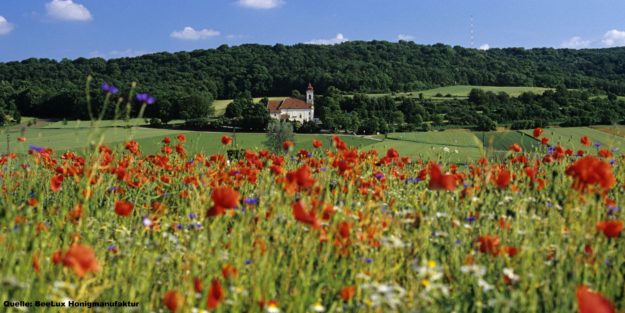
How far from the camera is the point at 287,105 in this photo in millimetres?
101812

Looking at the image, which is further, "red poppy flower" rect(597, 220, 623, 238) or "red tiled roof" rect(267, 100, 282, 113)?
"red tiled roof" rect(267, 100, 282, 113)

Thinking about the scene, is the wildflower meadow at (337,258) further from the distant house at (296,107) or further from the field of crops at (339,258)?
the distant house at (296,107)

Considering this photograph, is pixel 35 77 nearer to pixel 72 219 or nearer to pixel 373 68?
pixel 373 68

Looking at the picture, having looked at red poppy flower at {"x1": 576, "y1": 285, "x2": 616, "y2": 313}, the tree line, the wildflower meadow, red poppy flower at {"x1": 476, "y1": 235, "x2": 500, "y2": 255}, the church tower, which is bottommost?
the wildflower meadow

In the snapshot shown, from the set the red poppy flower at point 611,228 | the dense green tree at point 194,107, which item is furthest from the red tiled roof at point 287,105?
the red poppy flower at point 611,228

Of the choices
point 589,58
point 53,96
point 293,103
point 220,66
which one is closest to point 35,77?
point 53,96

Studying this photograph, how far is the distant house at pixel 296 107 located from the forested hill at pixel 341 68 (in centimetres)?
645

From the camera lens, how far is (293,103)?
103 metres

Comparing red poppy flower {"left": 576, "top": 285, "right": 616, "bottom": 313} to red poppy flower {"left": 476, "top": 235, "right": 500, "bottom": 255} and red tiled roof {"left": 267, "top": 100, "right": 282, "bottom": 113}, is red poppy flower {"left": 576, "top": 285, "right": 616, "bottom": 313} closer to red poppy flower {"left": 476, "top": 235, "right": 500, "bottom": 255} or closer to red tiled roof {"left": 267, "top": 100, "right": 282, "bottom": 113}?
red poppy flower {"left": 476, "top": 235, "right": 500, "bottom": 255}

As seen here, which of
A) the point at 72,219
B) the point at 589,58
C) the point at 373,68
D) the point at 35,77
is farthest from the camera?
the point at 589,58

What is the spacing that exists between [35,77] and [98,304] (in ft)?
297

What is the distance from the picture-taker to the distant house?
100125mm

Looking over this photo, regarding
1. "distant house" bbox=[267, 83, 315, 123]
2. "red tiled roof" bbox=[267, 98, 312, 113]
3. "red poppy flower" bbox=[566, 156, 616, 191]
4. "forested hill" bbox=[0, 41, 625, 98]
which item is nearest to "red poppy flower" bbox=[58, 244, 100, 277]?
"red poppy flower" bbox=[566, 156, 616, 191]

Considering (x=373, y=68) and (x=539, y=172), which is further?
(x=373, y=68)
